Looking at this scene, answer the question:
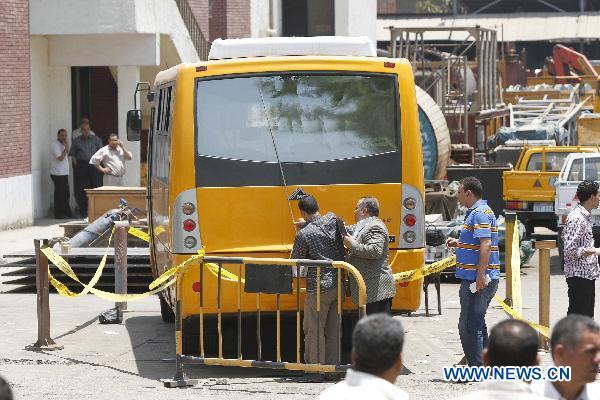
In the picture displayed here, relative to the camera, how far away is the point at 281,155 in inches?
522

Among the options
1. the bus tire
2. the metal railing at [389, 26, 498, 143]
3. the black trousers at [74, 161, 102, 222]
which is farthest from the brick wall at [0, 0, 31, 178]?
the bus tire

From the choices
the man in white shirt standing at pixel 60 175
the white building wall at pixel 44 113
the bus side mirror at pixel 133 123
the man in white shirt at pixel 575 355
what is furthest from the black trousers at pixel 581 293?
the man in white shirt standing at pixel 60 175

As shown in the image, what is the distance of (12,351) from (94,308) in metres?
3.82

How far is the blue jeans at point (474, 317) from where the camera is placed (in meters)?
12.1

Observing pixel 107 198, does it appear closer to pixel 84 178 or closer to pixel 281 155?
pixel 281 155

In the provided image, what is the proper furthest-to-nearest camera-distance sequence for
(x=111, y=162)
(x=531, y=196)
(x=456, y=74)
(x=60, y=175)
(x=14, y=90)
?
(x=456, y=74)
(x=60, y=175)
(x=14, y=90)
(x=111, y=162)
(x=531, y=196)

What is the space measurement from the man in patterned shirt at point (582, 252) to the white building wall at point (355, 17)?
113ft

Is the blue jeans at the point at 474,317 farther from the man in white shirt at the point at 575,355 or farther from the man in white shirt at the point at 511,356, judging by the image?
the man in white shirt at the point at 511,356

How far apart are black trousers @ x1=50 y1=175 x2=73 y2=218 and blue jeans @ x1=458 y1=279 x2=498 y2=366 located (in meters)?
18.9

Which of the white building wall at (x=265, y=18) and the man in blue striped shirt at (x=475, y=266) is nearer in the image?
the man in blue striped shirt at (x=475, y=266)

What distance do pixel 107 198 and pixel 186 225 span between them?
8.77m

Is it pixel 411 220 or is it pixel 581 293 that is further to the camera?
pixel 411 220

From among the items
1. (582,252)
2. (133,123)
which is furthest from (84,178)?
(582,252)

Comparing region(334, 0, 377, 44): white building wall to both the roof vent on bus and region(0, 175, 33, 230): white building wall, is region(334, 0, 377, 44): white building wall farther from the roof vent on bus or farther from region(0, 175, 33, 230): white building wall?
the roof vent on bus
